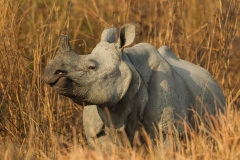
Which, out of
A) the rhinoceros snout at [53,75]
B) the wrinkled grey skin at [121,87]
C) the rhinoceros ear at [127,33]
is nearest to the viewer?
the rhinoceros snout at [53,75]

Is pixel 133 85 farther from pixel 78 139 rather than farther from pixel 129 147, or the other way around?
pixel 78 139

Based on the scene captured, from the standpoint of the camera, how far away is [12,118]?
6.15 metres

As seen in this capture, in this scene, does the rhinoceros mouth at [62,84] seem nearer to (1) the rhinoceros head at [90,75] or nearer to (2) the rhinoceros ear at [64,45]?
(1) the rhinoceros head at [90,75]

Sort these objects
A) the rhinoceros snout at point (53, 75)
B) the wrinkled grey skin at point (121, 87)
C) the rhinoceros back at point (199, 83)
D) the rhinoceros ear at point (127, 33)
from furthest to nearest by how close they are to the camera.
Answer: the rhinoceros back at point (199, 83) < the rhinoceros ear at point (127, 33) < the wrinkled grey skin at point (121, 87) < the rhinoceros snout at point (53, 75)

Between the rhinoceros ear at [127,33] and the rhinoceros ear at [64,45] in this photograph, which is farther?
the rhinoceros ear at [127,33]

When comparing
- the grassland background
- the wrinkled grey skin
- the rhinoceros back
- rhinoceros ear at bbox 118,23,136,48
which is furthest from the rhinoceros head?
the rhinoceros back

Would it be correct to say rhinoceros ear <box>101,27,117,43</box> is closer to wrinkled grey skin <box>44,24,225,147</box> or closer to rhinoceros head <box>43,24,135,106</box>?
wrinkled grey skin <box>44,24,225,147</box>

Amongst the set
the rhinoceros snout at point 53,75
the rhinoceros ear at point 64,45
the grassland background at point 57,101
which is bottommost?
the grassland background at point 57,101

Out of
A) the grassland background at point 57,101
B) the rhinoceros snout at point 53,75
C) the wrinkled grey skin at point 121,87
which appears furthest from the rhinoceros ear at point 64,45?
the grassland background at point 57,101

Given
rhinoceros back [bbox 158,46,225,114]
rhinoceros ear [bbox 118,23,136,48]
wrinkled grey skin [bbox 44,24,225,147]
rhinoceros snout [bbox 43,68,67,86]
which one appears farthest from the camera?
rhinoceros back [bbox 158,46,225,114]

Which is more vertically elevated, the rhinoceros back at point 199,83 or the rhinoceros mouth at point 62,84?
the rhinoceros mouth at point 62,84

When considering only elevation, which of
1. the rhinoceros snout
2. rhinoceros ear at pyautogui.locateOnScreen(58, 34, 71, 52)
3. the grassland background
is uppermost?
rhinoceros ear at pyautogui.locateOnScreen(58, 34, 71, 52)

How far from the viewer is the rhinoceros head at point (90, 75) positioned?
476 cm

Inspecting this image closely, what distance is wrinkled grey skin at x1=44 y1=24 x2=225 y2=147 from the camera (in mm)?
4828
